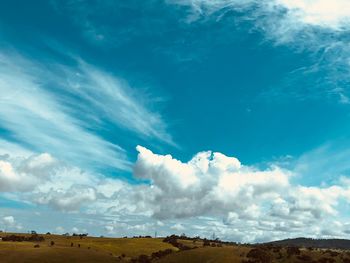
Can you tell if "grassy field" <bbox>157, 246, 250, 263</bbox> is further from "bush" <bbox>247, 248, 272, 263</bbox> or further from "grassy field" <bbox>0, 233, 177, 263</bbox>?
"grassy field" <bbox>0, 233, 177, 263</bbox>

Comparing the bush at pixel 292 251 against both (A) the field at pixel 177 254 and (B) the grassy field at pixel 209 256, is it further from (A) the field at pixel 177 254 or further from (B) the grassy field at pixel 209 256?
(B) the grassy field at pixel 209 256

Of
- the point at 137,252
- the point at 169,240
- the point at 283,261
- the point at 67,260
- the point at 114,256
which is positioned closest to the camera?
the point at 283,261

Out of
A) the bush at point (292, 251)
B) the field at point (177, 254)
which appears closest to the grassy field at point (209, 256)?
the field at point (177, 254)

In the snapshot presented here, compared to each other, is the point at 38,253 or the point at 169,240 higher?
the point at 169,240

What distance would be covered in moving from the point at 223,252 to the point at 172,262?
30.0 ft

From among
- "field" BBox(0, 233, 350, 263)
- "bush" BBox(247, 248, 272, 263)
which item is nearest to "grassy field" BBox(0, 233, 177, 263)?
"field" BBox(0, 233, 350, 263)

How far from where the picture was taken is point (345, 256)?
254 feet

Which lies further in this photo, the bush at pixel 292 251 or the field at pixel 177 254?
the bush at pixel 292 251

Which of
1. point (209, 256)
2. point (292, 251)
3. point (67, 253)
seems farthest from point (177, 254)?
point (292, 251)

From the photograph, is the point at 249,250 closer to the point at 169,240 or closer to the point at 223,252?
the point at 223,252

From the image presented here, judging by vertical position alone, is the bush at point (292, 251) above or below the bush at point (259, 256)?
above

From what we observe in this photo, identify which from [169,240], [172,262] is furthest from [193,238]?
[172,262]

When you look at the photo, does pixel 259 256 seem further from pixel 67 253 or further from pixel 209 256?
pixel 67 253

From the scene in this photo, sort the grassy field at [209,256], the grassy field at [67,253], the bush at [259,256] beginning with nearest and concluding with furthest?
the bush at [259,256] → the grassy field at [209,256] → the grassy field at [67,253]
